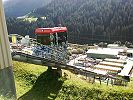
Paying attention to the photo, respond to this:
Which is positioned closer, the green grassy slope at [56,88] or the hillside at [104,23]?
the green grassy slope at [56,88]

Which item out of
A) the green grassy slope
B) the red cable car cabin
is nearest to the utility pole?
the green grassy slope

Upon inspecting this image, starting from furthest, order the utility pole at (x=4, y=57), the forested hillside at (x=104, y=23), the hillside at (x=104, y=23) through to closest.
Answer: the forested hillside at (x=104, y=23), the hillside at (x=104, y=23), the utility pole at (x=4, y=57)

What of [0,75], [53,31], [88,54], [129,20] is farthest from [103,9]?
[0,75]

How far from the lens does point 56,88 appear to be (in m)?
20.5

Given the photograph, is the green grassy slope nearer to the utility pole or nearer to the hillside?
the utility pole

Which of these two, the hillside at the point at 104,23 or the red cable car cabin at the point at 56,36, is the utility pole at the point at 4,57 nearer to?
the red cable car cabin at the point at 56,36

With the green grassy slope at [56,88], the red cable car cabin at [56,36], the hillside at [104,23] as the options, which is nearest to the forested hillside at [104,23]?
the hillside at [104,23]

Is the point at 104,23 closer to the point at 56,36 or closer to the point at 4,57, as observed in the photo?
the point at 56,36

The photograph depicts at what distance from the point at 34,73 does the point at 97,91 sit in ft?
19.9

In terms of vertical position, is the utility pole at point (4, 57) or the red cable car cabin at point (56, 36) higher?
the utility pole at point (4, 57)

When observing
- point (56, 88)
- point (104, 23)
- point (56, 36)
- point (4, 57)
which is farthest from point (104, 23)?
point (4, 57)

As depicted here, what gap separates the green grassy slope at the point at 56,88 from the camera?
1854cm

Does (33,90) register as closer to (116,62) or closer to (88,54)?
(116,62)

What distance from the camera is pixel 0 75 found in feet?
24.4
